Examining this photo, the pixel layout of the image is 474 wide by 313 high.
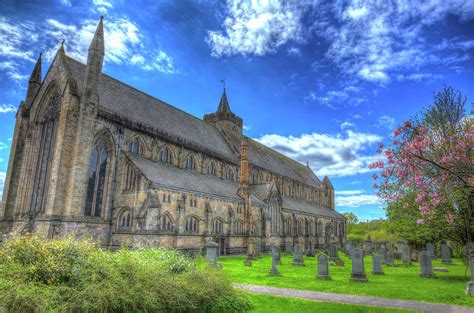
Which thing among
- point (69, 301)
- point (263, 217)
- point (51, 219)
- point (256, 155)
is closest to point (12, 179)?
point (51, 219)

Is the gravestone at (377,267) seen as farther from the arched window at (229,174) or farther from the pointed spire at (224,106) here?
the pointed spire at (224,106)

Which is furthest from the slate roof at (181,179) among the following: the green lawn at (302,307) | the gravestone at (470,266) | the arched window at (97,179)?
the gravestone at (470,266)

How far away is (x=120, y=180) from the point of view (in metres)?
27.6

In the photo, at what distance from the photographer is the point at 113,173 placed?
27.5 meters

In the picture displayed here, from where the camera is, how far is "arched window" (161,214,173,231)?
2623 centimetres

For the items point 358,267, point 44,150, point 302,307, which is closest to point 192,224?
point 44,150

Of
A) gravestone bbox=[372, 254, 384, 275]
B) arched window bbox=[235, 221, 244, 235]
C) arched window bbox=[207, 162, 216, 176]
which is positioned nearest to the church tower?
arched window bbox=[207, 162, 216, 176]

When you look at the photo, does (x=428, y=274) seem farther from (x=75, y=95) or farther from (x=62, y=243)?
(x=75, y=95)

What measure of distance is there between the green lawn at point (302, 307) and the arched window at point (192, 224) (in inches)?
695

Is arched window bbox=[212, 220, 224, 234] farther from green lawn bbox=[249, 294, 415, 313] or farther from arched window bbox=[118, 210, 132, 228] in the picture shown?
green lawn bbox=[249, 294, 415, 313]

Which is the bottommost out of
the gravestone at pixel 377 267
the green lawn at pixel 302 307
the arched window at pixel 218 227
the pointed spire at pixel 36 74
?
the green lawn at pixel 302 307

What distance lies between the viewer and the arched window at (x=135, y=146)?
2960cm

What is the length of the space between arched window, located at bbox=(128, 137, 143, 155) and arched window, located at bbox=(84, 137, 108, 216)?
8.20ft

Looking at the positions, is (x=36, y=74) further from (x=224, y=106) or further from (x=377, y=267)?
(x=377, y=267)
